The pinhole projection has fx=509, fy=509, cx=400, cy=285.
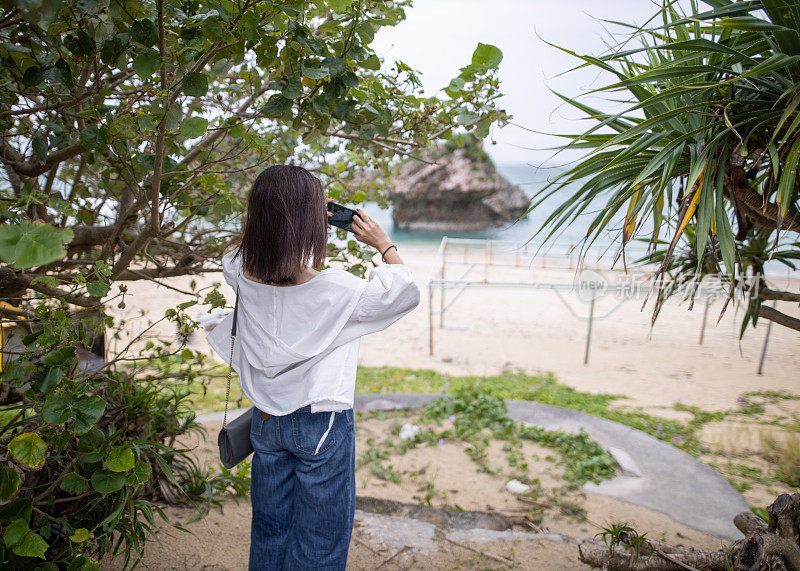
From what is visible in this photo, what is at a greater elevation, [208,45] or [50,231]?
[208,45]

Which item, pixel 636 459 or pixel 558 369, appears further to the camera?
pixel 558 369

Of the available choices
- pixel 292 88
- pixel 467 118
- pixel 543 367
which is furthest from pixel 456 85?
pixel 543 367

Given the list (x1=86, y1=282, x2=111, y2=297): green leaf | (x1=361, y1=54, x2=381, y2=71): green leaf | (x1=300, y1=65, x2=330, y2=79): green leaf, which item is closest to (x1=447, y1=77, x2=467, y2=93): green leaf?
(x1=361, y1=54, x2=381, y2=71): green leaf

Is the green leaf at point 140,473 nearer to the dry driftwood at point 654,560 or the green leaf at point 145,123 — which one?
the green leaf at point 145,123

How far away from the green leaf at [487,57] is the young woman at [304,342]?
74 cm

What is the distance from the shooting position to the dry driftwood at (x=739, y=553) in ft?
5.72

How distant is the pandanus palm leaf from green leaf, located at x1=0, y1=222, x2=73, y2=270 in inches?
50.9

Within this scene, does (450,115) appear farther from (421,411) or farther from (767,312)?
(421,411)

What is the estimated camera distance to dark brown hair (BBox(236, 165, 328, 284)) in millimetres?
1431

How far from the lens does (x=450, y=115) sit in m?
2.12

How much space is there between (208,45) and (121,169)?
0.78 m

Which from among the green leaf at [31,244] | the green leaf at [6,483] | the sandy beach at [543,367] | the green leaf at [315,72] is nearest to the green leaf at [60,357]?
the green leaf at [6,483]

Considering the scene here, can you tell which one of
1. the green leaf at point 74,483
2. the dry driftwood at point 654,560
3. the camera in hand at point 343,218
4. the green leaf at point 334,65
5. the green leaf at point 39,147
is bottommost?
the dry driftwood at point 654,560

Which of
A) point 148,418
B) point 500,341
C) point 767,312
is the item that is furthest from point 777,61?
point 500,341
